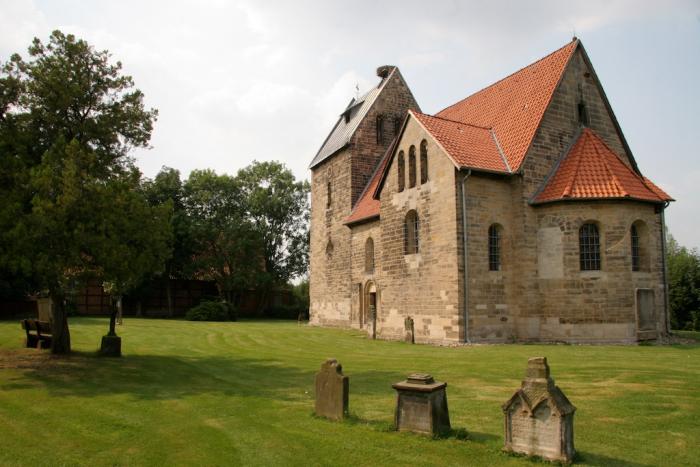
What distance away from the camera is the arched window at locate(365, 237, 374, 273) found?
29328mm

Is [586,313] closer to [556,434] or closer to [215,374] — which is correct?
[215,374]

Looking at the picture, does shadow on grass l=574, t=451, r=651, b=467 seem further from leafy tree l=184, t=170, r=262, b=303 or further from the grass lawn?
leafy tree l=184, t=170, r=262, b=303

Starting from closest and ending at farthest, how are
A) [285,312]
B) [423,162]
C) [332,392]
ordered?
[332,392] < [423,162] < [285,312]

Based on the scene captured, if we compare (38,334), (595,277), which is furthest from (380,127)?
(38,334)

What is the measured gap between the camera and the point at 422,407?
24.8 ft

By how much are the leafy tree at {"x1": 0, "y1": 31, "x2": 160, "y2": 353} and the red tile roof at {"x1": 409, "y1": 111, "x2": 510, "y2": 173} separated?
1071cm

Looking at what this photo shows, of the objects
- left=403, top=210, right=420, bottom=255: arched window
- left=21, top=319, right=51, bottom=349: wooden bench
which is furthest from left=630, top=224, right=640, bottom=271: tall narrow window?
left=21, top=319, right=51, bottom=349: wooden bench

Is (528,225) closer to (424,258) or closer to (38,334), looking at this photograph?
(424,258)

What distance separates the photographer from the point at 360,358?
55.0 feet

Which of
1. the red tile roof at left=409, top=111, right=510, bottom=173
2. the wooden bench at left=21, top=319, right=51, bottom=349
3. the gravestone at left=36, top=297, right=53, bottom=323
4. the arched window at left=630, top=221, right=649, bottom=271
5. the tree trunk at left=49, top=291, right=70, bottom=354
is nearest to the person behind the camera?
the tree trunk at left=49, top=291, right=70, bottom=354

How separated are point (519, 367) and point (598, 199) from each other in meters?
9.12

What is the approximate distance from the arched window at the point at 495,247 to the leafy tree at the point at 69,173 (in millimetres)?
12234

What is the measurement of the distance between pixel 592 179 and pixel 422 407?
52.4 feet


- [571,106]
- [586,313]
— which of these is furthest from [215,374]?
[571,106]
